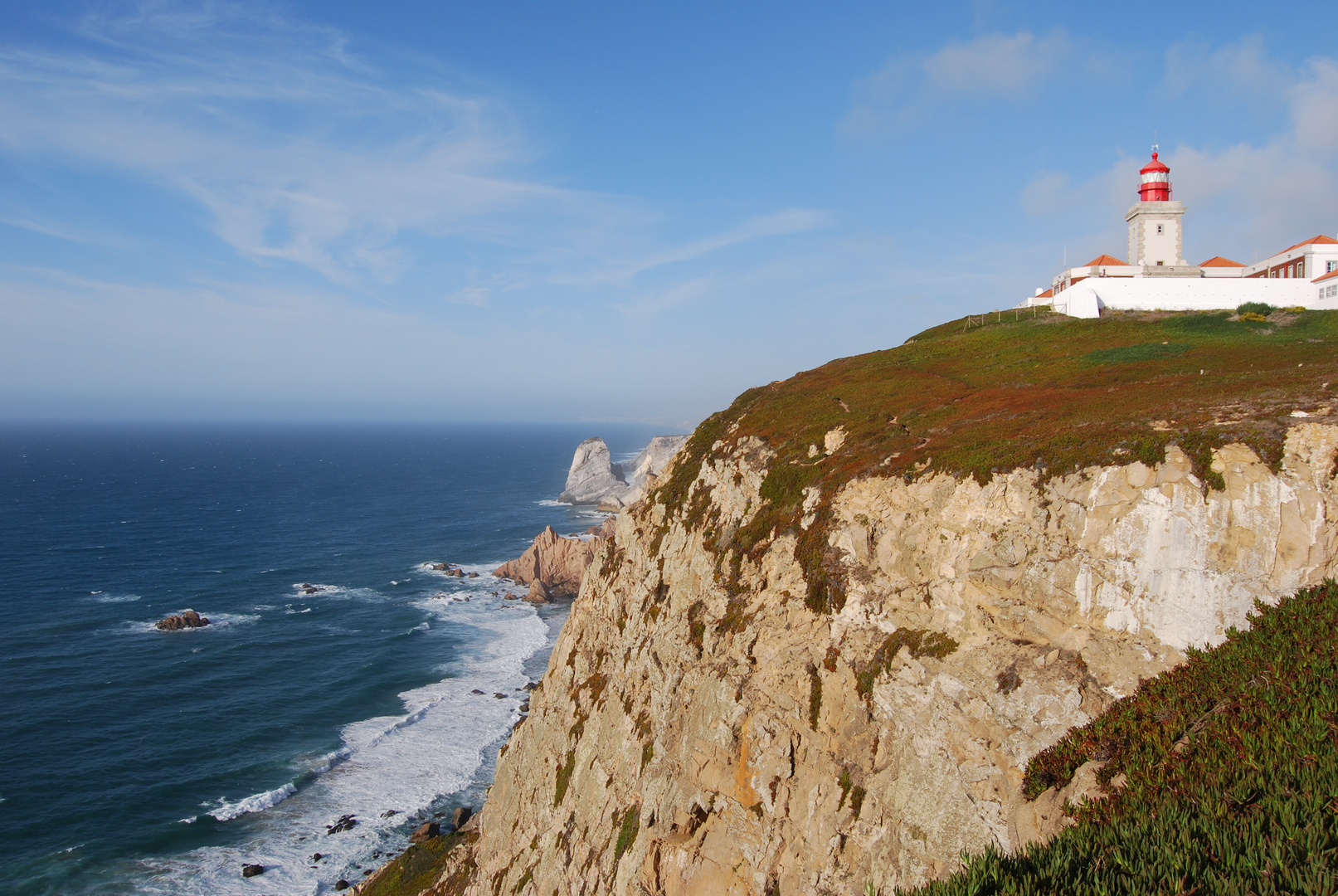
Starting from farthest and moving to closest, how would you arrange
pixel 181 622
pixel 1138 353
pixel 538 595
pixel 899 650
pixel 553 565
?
pixel 553 565 → pixel 538 595 → pixel 181 622 → pixel 1138 353 → pixel 899 650

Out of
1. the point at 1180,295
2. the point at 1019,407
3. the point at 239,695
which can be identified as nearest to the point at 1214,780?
the point at 1019,407

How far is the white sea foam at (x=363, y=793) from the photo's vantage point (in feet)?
115

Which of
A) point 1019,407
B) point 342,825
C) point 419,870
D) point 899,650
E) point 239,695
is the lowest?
point 342,825

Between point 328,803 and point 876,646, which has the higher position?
point 876,646

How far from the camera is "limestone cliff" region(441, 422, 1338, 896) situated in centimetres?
1542

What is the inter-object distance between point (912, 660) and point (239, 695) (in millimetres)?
53307

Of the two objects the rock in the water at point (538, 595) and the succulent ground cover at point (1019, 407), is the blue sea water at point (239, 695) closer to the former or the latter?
the rock in the water at point (538, 595)

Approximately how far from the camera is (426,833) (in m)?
37.3

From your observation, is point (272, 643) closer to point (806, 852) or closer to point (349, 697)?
point (349, 697)

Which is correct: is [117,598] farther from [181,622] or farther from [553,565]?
[553,565]

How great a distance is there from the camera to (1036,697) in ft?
51.5

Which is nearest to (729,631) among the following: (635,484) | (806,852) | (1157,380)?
(806,852)

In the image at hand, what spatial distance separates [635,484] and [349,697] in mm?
91480

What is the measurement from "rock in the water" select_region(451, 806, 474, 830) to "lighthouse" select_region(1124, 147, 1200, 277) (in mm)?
55812
